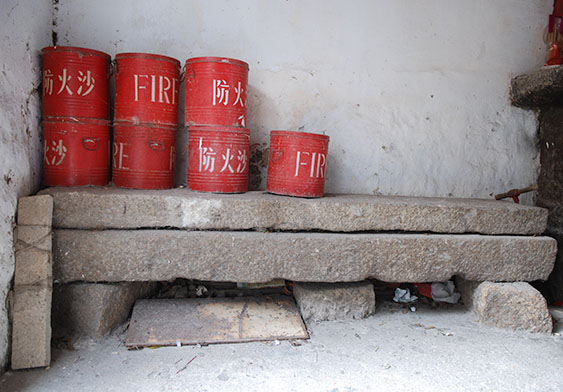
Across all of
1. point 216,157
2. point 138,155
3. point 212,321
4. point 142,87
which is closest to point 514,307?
point 212,321

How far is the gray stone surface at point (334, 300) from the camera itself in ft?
7.73

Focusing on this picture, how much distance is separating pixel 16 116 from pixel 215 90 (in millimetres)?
975

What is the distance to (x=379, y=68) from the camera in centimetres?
282

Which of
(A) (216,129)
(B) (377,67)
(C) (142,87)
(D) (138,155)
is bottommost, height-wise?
(D) (138,155)

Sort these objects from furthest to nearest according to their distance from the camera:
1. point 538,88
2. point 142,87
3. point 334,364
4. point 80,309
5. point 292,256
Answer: point 538,88 → point 142,87 → point 292,256 → point 80,309 → point 334,364

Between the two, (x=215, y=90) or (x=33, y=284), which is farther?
(x=215, y=90)

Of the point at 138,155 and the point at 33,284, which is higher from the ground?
the point at 138,155

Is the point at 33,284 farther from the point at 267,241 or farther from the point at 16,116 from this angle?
the point at 267,241

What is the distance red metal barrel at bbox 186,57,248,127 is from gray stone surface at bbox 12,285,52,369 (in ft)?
3.83

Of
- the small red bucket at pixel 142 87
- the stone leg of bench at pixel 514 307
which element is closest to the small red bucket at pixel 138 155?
the small red bucket at pixel 142 87

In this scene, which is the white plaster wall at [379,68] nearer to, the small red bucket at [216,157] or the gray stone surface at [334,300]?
the small red bucket at [216,157]

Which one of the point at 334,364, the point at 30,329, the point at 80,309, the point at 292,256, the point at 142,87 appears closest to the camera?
the point at 30,329

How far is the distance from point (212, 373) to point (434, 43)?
2508 millimetres

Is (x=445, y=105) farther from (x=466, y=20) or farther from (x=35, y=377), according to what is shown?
(x=35, y=377)
